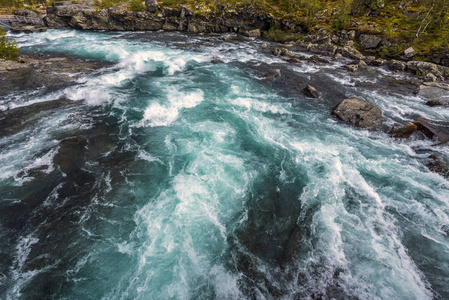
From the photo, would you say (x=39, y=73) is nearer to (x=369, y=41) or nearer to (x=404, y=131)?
(x=404, y=131)

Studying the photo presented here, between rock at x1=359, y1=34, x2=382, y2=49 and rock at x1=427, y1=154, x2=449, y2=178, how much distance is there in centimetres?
4402

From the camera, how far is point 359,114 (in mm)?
19484

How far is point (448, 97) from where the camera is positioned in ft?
82.1

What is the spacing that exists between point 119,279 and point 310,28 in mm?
70180

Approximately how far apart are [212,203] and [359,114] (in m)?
17.3

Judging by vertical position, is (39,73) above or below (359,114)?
below

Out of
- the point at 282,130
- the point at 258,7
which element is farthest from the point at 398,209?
the point at 258,7

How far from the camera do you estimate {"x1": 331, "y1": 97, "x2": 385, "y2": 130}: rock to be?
19016 mm

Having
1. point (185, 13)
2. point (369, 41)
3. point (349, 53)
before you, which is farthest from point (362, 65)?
point (185, 13)

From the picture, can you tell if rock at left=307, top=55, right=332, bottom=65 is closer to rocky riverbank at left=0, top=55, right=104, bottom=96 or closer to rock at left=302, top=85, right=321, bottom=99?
rock at left=302, top=85, right=321, bottom=99

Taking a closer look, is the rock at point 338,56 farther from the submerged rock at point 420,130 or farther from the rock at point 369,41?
the submerged rock at point 420,130

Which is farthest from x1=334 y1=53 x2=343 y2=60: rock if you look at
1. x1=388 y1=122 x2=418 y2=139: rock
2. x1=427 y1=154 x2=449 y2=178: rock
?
x1=427 y1=154 x2=449 y2=178: rock

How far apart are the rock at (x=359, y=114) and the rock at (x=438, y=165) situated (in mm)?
4952

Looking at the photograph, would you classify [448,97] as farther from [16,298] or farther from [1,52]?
[1,52]
